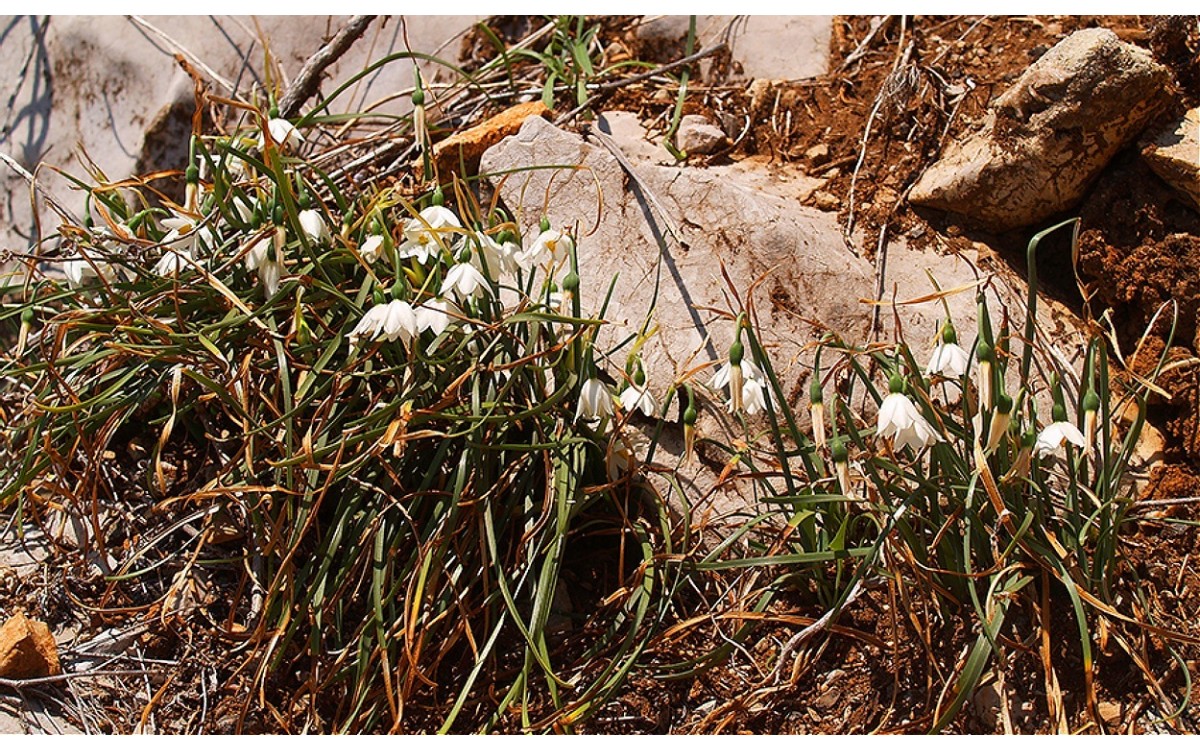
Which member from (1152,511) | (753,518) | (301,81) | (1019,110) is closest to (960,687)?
(753,518)

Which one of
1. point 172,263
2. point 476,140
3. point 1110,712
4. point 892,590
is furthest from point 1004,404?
point 172,263

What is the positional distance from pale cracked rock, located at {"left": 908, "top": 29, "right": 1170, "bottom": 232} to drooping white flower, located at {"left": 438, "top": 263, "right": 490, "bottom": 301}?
1.17 m

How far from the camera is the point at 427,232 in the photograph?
2359mm

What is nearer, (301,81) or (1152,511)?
(1152,511)

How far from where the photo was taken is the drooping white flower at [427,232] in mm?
2332

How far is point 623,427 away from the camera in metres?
2.34

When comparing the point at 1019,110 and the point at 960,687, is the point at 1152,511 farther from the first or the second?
the point at 1019,110

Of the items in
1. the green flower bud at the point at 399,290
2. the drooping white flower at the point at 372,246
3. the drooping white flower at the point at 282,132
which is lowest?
the green flower bud at the point at 399,290

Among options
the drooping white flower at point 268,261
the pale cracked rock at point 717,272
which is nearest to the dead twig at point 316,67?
the pale cracked rock at point 717,272

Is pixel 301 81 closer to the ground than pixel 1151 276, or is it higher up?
higher up

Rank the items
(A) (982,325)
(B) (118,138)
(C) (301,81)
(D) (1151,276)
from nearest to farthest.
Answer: (A) (982,325), (D) (1151,276), (C) (301,81), (B) (118,138)

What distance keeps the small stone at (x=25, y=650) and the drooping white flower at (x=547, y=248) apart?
1241 millimetres

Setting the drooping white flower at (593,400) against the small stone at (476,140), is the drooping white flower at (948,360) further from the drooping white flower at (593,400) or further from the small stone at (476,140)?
the small stone at (476,140)

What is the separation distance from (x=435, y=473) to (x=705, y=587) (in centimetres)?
60
